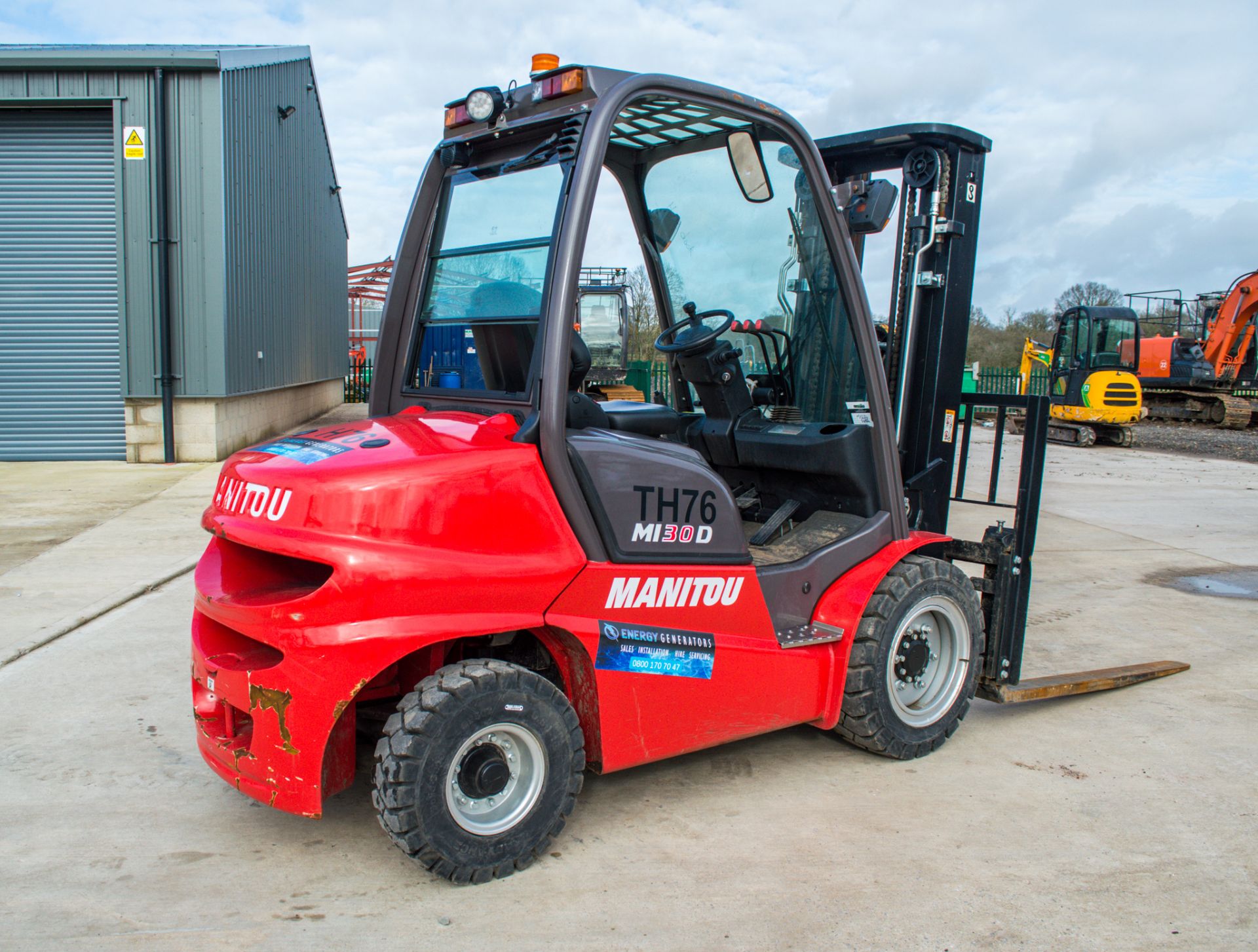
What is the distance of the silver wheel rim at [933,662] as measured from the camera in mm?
4152

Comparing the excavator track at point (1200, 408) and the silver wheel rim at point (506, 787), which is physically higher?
the excavator track at point (1200, 408)

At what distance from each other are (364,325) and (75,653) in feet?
132

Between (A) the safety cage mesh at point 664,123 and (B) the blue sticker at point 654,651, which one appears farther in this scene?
(A) the safety cage mesh at point 664,123

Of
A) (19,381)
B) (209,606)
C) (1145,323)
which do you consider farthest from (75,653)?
(1145,323)

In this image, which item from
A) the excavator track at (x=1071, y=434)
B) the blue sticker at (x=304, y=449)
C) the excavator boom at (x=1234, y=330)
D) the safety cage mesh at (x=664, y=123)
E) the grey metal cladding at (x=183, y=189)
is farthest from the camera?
the excavator boom at (x=1234, y=330)

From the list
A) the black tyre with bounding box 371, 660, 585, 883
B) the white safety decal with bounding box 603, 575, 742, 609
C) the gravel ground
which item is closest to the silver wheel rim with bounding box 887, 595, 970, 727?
the white safety decal with bounding box 603, 575, 742, 609

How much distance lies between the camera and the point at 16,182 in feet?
42.2

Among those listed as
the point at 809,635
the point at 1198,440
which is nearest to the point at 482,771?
the point at 809,635

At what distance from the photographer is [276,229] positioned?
53.9 ft

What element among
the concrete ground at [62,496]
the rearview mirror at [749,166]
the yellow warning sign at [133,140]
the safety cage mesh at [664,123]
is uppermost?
the yellow warning sign at [133,140]

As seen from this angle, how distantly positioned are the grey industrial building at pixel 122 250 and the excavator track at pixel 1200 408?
77.7ft

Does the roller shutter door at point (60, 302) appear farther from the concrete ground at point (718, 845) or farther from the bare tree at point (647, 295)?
the bare tree at point (647, 295)

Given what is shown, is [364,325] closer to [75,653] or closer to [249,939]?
[75,653]

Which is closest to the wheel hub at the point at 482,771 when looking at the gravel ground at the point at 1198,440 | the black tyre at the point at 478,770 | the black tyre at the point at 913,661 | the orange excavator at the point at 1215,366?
the black tyre at the point at 478,770
